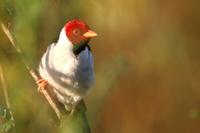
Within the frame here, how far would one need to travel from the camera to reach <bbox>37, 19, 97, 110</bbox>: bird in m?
2.85

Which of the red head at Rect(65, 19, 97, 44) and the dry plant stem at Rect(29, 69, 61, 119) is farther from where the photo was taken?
the red head at Rect(65, 19, 97, 44)

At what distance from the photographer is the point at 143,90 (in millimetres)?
4562

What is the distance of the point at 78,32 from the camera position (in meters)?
2.89

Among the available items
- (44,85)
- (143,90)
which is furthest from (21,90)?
(143,90)

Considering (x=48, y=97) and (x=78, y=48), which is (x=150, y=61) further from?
(x=48, y=97)

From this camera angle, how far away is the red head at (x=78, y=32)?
2873 millimetres

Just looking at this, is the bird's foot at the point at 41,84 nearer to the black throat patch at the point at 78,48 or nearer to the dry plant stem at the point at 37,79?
the dry plant stem at the point at 37,79

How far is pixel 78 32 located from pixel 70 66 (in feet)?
0.39

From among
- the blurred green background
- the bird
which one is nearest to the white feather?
the bird

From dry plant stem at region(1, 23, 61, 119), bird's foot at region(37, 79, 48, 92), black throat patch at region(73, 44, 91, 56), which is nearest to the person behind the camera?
dry plant stem at region(1, 23, 61, 119)

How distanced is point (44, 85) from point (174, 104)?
1.93 m

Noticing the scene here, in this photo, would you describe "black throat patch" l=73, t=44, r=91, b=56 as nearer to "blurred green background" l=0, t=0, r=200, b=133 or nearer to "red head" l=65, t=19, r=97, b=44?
"red head" l=65, t=19, r=97, b=44

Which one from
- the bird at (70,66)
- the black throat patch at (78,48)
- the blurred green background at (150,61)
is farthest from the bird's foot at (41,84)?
the blurred green background at (150,61)

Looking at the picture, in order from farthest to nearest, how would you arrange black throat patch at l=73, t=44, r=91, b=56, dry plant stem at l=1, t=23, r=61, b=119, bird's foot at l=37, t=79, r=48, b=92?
black throat patch at l=73, t=44, r=91, b=56, bird's foot at l=37, t=79, r=48, b=92, dry plant stem at l=1, t=23, r=61, b=119
